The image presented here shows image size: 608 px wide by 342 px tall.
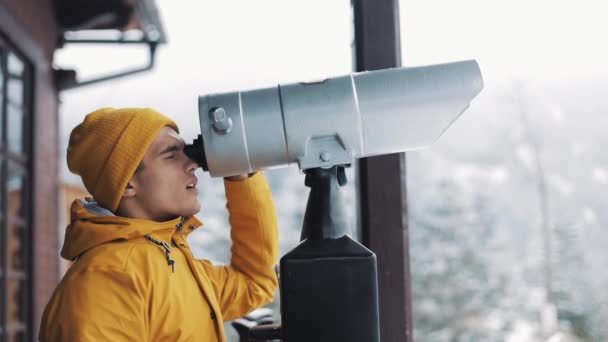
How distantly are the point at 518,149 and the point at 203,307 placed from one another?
14.7 metres

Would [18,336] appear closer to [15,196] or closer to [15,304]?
[15,304]

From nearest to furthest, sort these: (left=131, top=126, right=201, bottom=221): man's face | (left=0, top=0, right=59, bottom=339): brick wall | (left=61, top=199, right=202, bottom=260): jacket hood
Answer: (left=61, top=199, right=202, bottom=260): jacket hood < (left=131, top=126, right=201, bottom=221): man's face < (left=0, top=0, right=59, bottom=339): brick wall

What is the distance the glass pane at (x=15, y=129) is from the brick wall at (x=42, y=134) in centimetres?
9

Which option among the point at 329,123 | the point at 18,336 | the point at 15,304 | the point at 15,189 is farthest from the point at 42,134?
the point at 329,123

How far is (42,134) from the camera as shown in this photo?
4.33m

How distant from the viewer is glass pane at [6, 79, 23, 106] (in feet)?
12.5

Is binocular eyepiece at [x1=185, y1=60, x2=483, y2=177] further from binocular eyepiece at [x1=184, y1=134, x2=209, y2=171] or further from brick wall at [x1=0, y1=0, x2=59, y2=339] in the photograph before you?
brick wall at [x1=0, y1=0, x2=59, y2=339]


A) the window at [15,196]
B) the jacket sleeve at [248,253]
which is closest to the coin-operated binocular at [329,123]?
the jacket sleeve at [248,253]

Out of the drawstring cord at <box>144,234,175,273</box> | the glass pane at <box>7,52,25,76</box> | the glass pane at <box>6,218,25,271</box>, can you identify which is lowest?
the glass pane at <box>6,218,25,271</box>

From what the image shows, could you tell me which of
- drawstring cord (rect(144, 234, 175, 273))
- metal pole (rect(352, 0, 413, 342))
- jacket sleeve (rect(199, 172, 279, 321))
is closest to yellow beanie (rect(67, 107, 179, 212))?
drawstring cord (rect(144, 234, 175, 273))

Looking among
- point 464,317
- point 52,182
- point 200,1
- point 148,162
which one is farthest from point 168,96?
point 148,162

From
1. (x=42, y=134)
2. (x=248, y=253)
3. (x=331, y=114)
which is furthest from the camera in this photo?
(x=42, y=134)

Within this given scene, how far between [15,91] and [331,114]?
10.9 ft

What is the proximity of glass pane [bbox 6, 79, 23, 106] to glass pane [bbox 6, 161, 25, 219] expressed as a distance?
38 centimetres
